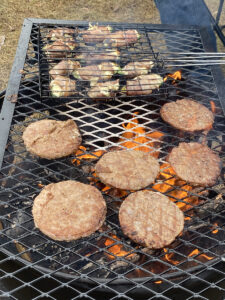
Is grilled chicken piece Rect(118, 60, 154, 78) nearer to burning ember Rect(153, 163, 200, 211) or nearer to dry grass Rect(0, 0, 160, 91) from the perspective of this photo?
burning ember Rect(153, 163, 200, 211)

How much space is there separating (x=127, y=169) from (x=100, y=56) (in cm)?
169

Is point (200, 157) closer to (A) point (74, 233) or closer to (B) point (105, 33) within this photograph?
(A) point (74, 233)

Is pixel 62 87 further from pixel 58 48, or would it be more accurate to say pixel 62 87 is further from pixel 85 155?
pixel 85 155

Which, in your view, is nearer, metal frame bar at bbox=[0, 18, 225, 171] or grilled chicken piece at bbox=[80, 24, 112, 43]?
metal frame bar at bbox=[0, 18, 225, 171]

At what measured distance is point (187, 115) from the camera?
3320 millimetres

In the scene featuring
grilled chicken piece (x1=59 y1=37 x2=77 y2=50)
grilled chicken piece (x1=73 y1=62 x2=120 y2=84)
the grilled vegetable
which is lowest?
grilled chicken piece (x1=73 y1=62 x2=120 y2=84)

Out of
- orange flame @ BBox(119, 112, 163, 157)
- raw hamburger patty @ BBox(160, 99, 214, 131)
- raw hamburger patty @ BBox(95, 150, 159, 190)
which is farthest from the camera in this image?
raw hamburger patty @ BBox(160, 99, 214, 131)

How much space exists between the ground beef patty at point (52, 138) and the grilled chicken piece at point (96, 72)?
685mm

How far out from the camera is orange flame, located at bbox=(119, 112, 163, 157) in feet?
10.1

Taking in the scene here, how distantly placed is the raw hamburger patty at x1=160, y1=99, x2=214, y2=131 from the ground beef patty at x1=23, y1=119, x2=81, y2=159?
3.15ft

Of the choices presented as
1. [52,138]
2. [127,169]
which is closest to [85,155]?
[52,138]

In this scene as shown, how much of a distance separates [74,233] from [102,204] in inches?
13.2

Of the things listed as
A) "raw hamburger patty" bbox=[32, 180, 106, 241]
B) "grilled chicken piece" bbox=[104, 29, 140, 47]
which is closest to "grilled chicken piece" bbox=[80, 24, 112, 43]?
"grilled chicken piece" bbox=[104, 29, 140, 47]

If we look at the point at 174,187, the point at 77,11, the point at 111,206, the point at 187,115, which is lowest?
the point at 111,206
